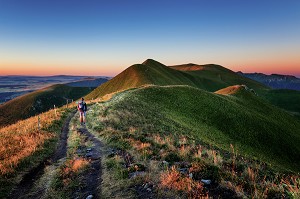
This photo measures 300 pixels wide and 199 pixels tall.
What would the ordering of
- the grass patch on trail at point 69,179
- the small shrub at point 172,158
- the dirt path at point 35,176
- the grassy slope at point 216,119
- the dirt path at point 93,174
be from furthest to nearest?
the grassy slope at point 216,119
the small shrub at point 172,158
the dirt path at point 35,176
the grass patch on trail at point 69,179
the dirt path at point 93,174

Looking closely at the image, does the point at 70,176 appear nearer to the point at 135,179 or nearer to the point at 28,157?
the point at 135,179

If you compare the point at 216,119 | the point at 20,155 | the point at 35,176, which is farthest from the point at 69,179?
the point at 216,119

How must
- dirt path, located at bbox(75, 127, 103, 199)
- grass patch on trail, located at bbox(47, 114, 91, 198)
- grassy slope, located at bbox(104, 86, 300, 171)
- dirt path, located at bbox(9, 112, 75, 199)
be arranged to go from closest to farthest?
dirt path, located at bbox(75, 127, 103, 199), grass patch on trail, located at bbox(47, 114, 91, 198), dirt path, located at bbox(9, 112, 75, 199), grassy slope, located at bbox(104, 86, 300, 171)

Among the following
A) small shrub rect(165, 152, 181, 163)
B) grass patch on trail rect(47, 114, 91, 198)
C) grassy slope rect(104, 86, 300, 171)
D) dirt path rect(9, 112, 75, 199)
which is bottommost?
grassy slope rect(104, 86, 300, 171)

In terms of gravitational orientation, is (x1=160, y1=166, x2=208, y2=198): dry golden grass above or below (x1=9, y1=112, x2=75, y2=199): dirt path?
above

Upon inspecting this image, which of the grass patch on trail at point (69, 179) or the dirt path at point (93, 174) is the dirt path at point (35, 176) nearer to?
the grass patch on trail at point (69, 179)

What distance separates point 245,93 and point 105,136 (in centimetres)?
8128

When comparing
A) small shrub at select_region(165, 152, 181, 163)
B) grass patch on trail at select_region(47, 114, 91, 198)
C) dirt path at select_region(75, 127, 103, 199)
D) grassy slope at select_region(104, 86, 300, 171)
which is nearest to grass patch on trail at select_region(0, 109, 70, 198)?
grass patch on trail at select_region(47, 114, 91, 198)

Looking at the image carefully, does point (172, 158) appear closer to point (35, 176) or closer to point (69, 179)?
point (69, 179)

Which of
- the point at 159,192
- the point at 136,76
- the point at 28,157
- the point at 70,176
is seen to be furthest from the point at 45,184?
the point at 136,76

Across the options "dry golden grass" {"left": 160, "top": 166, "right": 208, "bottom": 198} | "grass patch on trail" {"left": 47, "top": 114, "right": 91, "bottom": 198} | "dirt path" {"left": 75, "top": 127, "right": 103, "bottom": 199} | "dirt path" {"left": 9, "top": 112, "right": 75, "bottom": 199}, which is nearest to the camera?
"dry golden grass" {"left": 160, "top": 166, "right": 208, "bottom": 198}

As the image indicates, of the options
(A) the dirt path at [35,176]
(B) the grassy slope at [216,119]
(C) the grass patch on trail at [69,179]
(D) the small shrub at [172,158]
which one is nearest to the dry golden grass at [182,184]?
(D) the small shrub at [172,158]

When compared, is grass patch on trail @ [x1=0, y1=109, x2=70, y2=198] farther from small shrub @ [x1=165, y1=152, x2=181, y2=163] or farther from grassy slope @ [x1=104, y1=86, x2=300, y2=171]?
Result: grassy slope @ [x1=104, y1=86, x2=300, y2=171]

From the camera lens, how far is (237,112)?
180 feet
